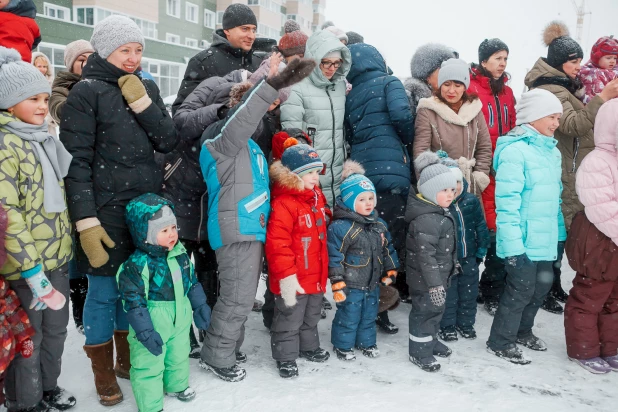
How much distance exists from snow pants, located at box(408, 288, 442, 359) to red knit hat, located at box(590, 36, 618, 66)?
12.0 feet

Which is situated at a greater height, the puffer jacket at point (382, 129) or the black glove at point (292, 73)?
the black glove at point (292, 73)

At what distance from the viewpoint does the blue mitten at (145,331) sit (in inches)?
117

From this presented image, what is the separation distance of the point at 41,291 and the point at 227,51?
2753 millimetres

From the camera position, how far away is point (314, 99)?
435cm

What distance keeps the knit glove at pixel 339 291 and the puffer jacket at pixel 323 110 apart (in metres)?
0.92

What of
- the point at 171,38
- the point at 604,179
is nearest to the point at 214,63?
the point at 604,179

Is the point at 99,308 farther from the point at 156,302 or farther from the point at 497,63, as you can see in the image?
the point at 497,63

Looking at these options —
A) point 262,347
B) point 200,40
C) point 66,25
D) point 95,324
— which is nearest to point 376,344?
point 262,347

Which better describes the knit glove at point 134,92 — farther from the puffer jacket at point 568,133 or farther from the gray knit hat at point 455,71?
the puffer jacket at point 568,133

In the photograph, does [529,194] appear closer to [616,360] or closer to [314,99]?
[616,360]

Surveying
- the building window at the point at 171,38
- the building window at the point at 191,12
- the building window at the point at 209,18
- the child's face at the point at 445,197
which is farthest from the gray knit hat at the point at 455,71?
the building window at the point at 209,18

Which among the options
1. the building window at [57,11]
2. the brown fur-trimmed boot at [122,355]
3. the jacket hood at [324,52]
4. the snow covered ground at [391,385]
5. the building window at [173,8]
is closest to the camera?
the snow covered ground at [391,385]

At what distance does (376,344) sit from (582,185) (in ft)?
7.09

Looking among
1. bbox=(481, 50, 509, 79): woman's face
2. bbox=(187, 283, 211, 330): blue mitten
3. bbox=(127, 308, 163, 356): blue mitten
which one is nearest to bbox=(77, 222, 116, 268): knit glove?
bbox=(127, 308, 163, 356): blue mitten
